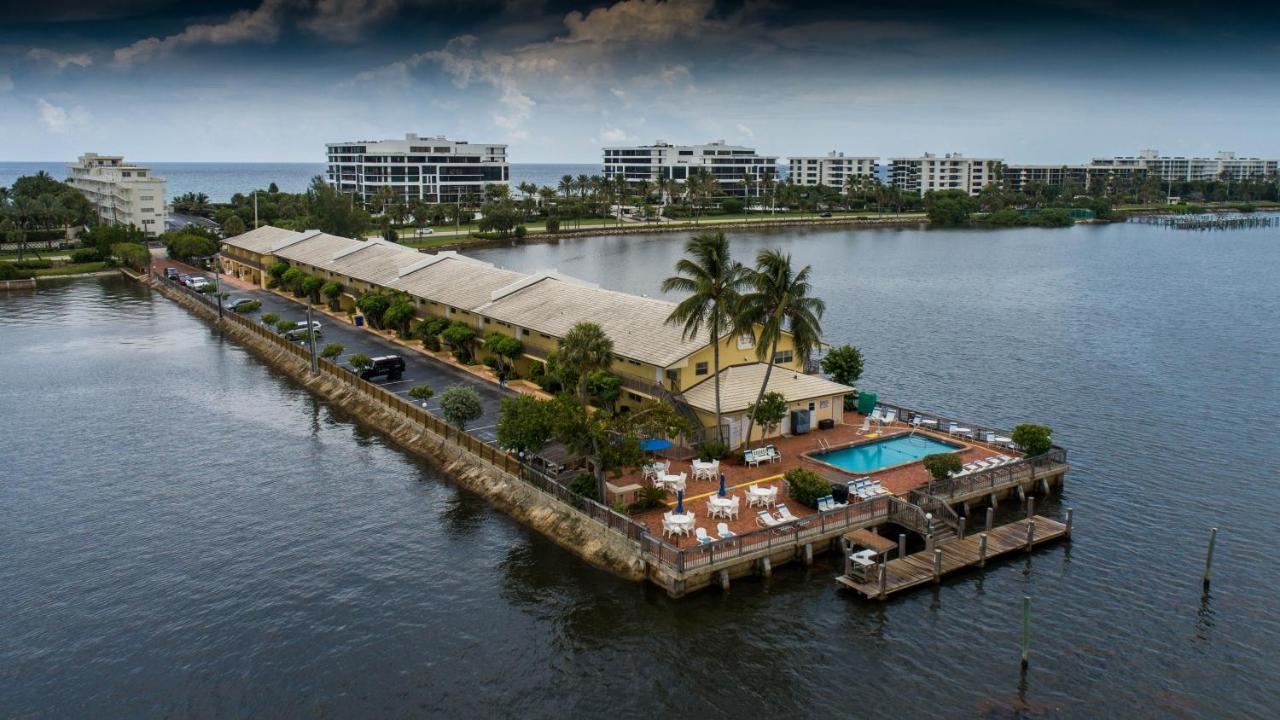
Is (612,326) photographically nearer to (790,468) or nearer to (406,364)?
(790,468)

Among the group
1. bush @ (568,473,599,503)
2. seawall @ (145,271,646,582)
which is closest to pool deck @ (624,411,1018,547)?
seawall @ (145,271,646,582)

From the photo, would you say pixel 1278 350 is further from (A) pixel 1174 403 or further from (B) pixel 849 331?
(B) pixel 849 331

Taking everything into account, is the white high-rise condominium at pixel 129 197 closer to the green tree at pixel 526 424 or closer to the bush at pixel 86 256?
the bush at pixel 86 256

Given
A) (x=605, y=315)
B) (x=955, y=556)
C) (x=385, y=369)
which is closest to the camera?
(x=955, y=556)

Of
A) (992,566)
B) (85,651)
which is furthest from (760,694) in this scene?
(85,651)

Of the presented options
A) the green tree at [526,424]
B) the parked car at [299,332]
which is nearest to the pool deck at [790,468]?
the green tree at [526,424]

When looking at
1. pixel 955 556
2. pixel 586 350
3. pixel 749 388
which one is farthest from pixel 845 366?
pixel 955 556

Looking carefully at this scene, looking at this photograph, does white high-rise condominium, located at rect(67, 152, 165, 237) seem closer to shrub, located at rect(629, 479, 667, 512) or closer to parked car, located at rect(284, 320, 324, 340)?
parked car, located at rect(284, 320, 324, 340)
